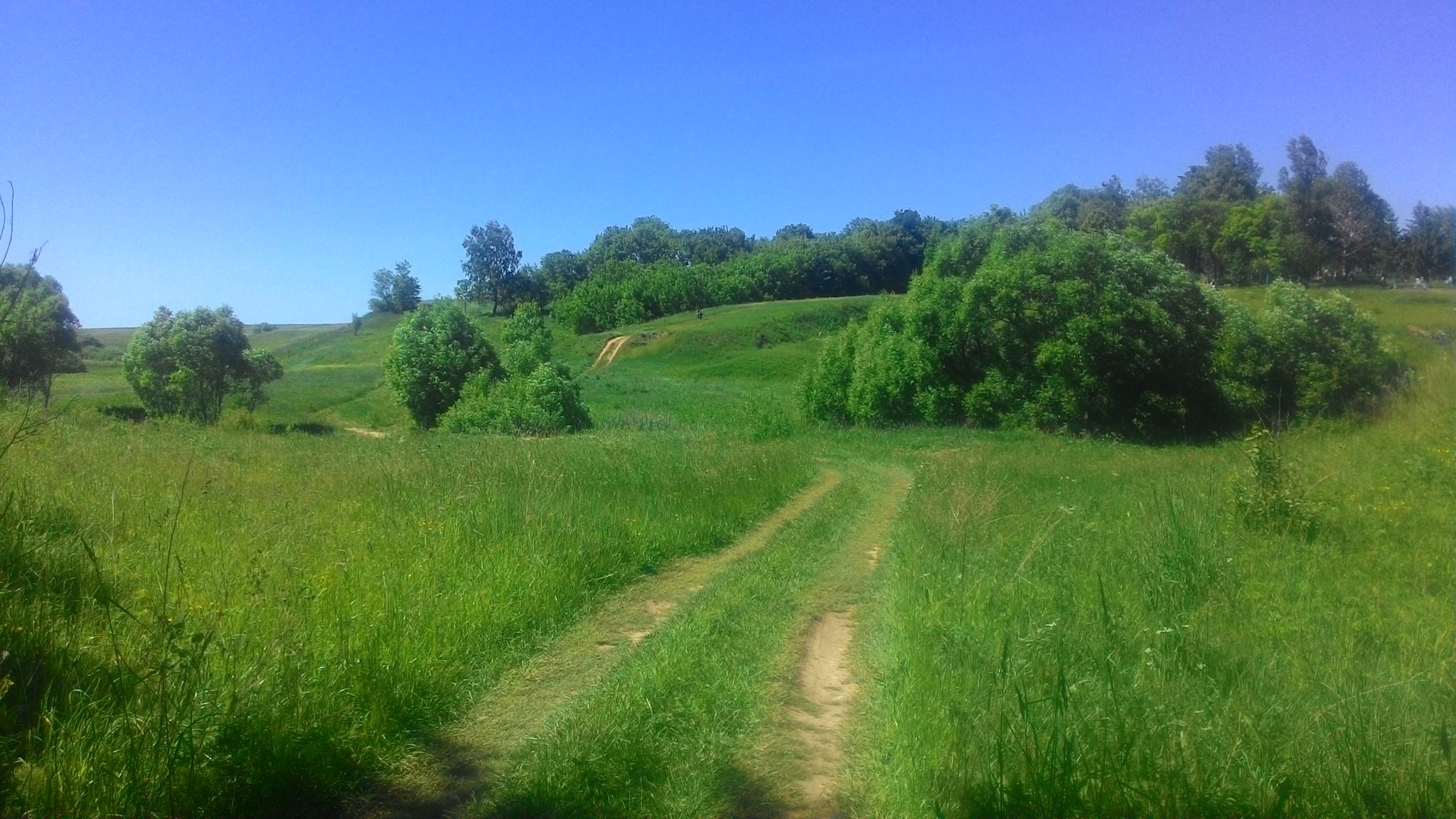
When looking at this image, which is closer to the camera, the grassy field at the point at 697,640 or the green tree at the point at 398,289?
the grassy field at the point at 697,640

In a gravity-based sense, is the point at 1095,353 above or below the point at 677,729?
above

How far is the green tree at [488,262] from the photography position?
6375 centimetres

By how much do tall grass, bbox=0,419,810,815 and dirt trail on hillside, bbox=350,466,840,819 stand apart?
0.18 meters

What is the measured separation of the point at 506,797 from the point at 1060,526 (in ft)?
23.9

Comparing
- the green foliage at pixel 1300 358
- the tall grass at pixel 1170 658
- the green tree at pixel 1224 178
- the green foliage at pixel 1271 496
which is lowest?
the tall grass at pixel 1170 658

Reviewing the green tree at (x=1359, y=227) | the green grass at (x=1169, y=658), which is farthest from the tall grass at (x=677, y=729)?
the green tree at (x=1359, y=227)

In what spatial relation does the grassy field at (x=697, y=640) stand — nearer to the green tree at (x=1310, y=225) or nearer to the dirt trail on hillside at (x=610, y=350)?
the green tree at (x=1310, y=225)

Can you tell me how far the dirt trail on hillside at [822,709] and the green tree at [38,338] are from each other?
6055 millimetres

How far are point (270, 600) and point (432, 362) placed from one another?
1279 inches

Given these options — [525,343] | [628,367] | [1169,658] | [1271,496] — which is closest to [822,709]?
[1169,658]

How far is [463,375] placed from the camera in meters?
37.3

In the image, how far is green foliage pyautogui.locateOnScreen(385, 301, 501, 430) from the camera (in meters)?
36.9

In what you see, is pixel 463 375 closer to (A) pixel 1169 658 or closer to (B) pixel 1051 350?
(B) pixel 1051 350

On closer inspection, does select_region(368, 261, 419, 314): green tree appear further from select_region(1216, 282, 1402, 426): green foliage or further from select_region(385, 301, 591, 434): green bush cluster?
select_region(1216, 282, 1402, 426): green foliage
